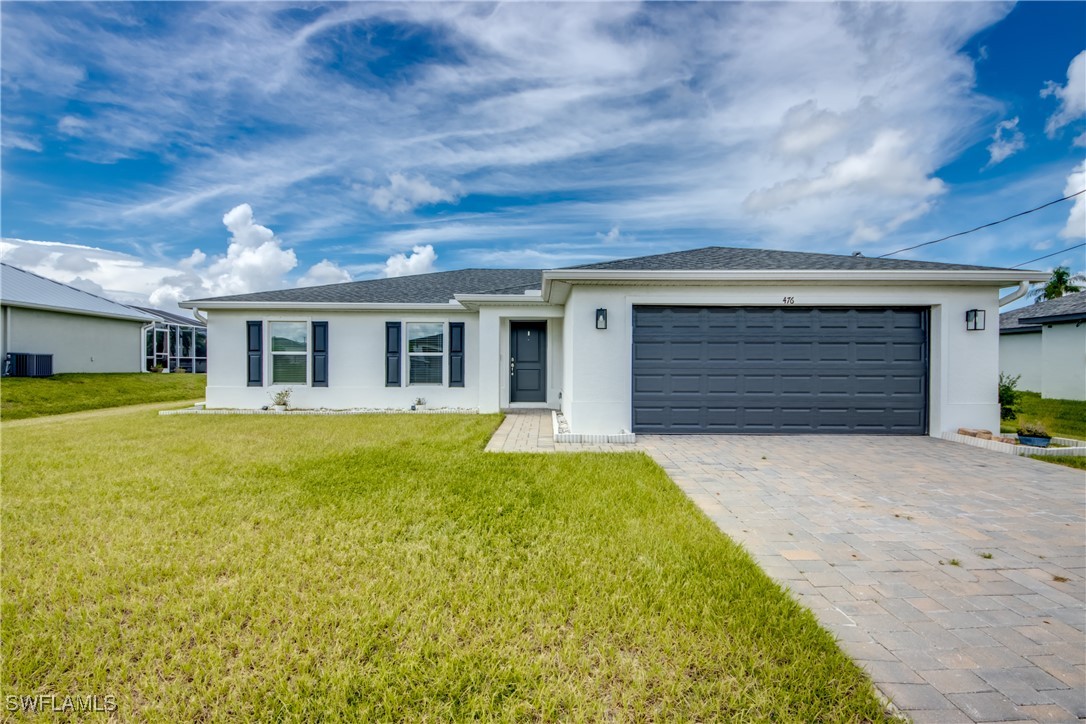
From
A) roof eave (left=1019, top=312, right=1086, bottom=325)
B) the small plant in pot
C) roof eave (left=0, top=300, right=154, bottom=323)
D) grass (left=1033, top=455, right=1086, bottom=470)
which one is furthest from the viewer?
roof eave (left=0, top=300, right=154, bottom=323)

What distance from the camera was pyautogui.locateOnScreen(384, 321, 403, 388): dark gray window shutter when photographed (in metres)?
11.2

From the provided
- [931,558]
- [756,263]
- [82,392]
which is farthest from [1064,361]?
[82,392]

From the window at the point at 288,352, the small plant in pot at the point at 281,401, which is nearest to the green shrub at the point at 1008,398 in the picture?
the window at the point at 288,352

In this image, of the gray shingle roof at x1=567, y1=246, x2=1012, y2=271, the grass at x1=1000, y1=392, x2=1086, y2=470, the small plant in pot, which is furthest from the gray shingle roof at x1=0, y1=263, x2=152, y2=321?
the grass at x1=1000, y1=392, x2=1086, y2=470

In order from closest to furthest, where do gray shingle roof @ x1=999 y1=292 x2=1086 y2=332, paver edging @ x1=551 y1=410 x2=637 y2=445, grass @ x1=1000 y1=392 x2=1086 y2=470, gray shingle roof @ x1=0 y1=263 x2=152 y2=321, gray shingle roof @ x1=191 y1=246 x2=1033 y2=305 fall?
grass @ x1=1000 y1=392 x2=1086 y2=470, paver edging @ x1=551 y1=410 x2=637 y2=445, gray shingle roof @ x1=191 y1=246 x2=1033 y2=305, gray shingle roof @ x1=999 y1=292 x2=1086 y2=332, gray shingle roof @ x1=0 y1=263 x2=152 y2=321

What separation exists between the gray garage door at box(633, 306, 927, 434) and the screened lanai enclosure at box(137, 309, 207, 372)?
79.0ft

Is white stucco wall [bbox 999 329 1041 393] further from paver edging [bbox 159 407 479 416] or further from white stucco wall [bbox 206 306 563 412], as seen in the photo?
paver edging [bbox 159 407 479 416]

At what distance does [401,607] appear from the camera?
2.43 m

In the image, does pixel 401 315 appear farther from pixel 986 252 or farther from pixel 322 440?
pixel 986 252

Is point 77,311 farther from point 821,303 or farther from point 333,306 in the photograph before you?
point 821,303

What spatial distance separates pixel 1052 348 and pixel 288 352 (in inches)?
887

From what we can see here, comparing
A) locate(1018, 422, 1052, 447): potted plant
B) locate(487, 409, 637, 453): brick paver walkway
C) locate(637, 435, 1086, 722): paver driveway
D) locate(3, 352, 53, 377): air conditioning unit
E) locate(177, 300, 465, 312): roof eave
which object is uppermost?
locate(177, 300, 465, 312): roof eave

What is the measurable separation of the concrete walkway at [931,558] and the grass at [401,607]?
0.33 meters

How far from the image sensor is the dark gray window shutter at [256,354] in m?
11.3
